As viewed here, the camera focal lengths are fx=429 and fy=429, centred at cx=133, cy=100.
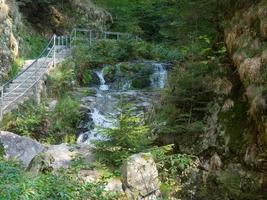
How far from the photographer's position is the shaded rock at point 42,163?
8875 millimetres

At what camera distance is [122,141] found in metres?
9.07

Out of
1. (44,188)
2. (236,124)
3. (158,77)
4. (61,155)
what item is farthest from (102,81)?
(44,188)

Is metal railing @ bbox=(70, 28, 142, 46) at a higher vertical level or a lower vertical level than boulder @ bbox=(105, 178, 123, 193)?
higher

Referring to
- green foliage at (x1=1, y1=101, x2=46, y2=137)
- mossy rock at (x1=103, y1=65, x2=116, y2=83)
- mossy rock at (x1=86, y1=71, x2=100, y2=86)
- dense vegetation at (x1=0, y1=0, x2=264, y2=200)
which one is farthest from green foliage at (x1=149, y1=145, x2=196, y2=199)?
mossy rock at (x1=103, y1=65, x2=116, y2=83)

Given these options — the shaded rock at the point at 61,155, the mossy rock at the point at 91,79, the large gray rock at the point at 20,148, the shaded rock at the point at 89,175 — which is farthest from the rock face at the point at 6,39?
the shaded rock at the point at 89,175

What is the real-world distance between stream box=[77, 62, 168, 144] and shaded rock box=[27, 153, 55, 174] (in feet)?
9.63

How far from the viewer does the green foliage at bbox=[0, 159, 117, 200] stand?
231 inches

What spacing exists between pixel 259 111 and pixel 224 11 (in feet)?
12.1

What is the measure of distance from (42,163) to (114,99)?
680 centimetres

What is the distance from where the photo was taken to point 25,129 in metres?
12.6

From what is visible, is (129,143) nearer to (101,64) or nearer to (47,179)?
(47,179)

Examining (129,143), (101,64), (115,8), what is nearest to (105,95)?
(101,64)

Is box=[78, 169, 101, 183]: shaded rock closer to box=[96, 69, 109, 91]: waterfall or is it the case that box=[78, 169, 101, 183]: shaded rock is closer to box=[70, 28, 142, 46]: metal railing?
box=[96, 69, 109, 91]: waterfall

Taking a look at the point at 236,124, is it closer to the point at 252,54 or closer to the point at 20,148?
the point at 252,54
